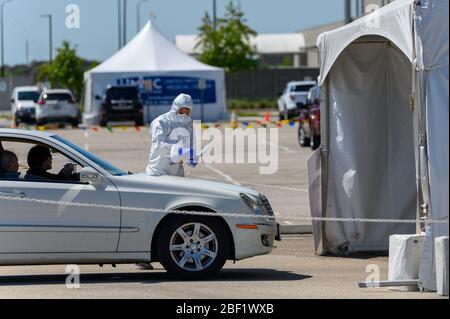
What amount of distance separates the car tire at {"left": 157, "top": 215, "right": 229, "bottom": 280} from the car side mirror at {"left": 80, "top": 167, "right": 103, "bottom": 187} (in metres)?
0.77

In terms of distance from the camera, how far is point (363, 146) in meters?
14.6

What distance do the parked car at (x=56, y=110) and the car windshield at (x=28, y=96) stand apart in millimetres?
5422

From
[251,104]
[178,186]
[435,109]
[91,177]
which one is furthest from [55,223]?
[251,104]

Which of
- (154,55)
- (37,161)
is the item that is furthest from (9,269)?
(154,55)

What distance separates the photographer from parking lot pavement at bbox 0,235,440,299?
10773mm

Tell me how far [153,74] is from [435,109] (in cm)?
4457

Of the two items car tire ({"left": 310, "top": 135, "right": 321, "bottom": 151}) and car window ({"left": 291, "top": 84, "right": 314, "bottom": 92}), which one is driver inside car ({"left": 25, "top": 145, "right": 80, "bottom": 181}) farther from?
car window ({"left": 291, "top": 84, "right": 314, "bottom": 92})

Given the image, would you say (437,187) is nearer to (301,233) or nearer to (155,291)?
(155,291)

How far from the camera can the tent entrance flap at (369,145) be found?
14.5m

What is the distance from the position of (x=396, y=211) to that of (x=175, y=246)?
4.00 meters

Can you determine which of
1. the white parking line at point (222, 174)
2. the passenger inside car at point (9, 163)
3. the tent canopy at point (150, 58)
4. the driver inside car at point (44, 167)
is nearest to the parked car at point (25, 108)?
the tent canopy at point (150, 58)

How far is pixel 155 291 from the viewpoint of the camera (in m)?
11.0

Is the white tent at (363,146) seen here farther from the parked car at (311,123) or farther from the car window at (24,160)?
the parked car at (311,123)

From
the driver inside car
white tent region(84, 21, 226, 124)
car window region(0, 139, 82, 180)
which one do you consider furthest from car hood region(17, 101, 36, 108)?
the driver inside car
